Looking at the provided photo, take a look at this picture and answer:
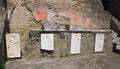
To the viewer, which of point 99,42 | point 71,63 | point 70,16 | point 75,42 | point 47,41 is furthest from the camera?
point 70,16

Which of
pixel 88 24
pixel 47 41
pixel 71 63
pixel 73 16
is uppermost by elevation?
pixel 73 16

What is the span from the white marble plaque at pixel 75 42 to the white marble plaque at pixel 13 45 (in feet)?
5.40

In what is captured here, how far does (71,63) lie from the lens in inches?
213

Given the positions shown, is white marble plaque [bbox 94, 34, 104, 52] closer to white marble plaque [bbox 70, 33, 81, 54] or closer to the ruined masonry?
the ruined masonry

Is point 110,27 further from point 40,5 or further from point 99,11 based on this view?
point 40,5

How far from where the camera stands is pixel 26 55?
5668 mm

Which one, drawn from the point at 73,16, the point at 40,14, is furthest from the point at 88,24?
the point at 40,14

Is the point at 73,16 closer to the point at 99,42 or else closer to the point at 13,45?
the point at 99,42

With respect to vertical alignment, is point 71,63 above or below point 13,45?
below

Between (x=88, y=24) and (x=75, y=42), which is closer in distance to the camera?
(x=75, y=42)

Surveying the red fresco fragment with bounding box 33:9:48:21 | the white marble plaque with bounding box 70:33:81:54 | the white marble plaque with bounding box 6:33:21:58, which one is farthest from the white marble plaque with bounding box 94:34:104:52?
the white marble plaque with bounding box 6:33:21:58

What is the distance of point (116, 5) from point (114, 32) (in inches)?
83.1

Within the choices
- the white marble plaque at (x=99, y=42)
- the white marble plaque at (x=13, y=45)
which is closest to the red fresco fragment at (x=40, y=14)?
the white marble plaque at (x=13, y=45)

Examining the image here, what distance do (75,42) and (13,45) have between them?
1900 mm
